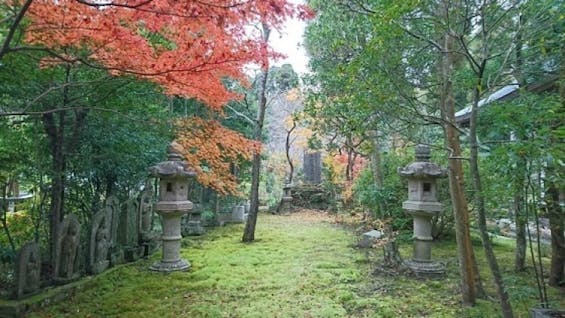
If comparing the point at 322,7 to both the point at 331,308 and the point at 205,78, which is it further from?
the point at 331,308

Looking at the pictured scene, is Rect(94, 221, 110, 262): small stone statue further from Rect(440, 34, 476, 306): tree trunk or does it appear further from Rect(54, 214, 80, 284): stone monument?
Rect(440, 34, 476, 306): tree trunk

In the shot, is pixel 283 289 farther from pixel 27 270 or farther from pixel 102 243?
pixel 27 270

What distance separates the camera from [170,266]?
15.6ft

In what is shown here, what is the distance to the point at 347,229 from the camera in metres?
8.32

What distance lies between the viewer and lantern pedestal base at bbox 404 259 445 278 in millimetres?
4297

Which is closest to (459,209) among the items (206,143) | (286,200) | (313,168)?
(206,143)

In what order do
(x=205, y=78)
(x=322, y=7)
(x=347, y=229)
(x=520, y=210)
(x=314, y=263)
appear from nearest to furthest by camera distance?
(x=520, y=210)
(x=205, y=78)
(x=314, y=263)
(x=322, y=7)
(x=347, y=229)

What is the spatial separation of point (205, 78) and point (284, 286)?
8.39 feet

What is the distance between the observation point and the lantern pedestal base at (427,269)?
4.30 m

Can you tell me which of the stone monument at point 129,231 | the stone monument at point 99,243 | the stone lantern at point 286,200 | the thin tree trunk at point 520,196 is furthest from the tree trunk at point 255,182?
the stone lantern at point 286,200

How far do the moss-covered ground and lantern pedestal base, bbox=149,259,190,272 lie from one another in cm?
9

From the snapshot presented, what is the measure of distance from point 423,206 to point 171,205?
3237 millimetres

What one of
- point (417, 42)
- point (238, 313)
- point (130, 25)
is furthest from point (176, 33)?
point (238, 313)

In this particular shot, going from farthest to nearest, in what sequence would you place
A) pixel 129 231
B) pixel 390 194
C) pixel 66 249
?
1. pixel 390 194
2. pixel 129 231
3. pixel 66 249
